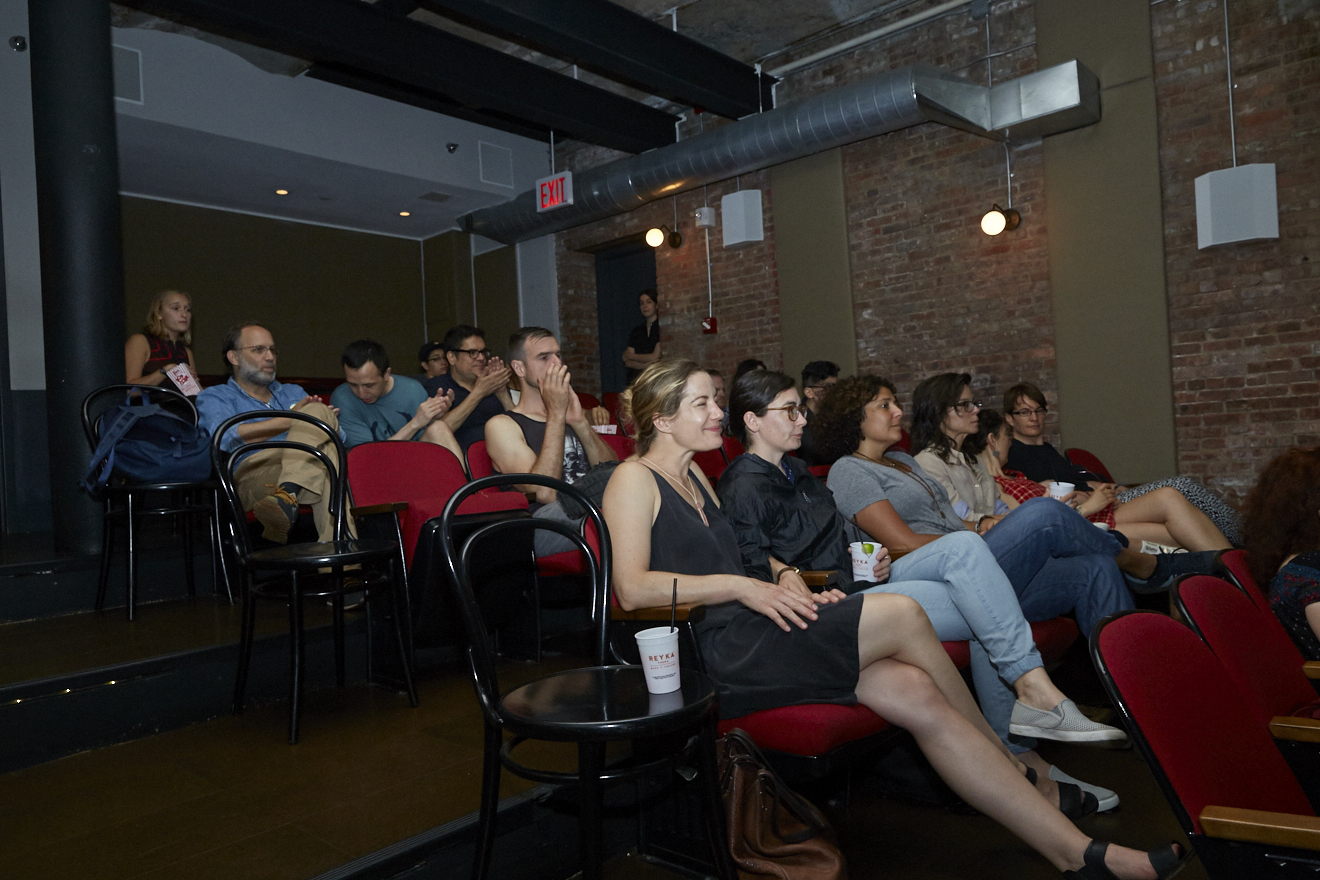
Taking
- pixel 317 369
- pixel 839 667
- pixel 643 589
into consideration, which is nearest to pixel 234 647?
pixel 643 589

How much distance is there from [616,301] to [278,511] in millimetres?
5705

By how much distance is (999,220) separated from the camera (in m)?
5.67

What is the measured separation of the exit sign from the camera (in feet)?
24.0

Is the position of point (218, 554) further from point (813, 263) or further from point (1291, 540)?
point (813, 263)

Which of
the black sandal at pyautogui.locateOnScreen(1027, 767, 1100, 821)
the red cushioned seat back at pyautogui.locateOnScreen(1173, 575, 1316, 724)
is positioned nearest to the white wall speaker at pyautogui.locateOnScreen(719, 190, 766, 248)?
the black sandal at pyautogui.locateOnScreen(1027, 767, 1100, 821)

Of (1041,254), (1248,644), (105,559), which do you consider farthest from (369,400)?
(1041,254)

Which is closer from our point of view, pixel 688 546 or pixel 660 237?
pixel 688 546

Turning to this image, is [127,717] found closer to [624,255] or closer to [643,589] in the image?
[643,589]

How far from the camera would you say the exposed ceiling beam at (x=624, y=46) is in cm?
501

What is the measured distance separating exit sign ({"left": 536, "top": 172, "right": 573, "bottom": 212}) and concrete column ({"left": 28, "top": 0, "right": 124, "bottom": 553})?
12.8 ft

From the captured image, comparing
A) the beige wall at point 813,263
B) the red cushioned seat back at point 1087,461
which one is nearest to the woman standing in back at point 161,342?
the beige wall at point 813,263

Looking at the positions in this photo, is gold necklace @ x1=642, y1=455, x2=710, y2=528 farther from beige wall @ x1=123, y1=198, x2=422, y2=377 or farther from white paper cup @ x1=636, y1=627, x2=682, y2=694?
beige wall @ x1=123, y1=198, x2=422, y2=377

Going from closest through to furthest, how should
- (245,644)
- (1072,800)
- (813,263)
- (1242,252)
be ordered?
(1072,800)
(245,644)
(1242,252)
(813,263)

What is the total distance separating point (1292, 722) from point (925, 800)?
1171 millimetres
